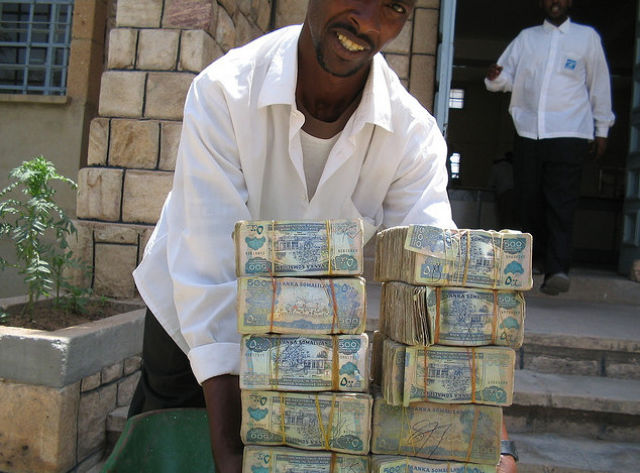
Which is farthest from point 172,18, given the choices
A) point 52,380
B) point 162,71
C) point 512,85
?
point 512,85

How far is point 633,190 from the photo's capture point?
183 inches

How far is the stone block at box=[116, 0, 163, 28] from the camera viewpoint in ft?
11.0

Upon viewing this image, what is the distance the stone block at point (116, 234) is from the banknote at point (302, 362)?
7.96 ft

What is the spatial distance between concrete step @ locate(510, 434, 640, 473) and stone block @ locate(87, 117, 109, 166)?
275 cm

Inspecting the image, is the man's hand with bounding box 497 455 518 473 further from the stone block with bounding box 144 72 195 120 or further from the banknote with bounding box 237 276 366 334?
the stone block with bounding box 144 72 195 120

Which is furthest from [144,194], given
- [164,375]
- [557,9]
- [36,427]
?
[557,9]

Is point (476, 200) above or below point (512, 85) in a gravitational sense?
below

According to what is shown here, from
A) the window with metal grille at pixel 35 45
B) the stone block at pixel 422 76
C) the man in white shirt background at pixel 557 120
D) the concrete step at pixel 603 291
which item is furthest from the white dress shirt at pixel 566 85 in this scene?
the window with metal grille at pixel 35 45

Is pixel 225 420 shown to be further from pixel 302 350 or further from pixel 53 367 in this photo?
pixel 53 367

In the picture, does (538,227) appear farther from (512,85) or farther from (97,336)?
(97,336)

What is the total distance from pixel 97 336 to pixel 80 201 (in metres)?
1.22

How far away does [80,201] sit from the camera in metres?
3.46

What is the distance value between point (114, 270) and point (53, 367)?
109cm

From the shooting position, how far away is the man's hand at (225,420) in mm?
1152
